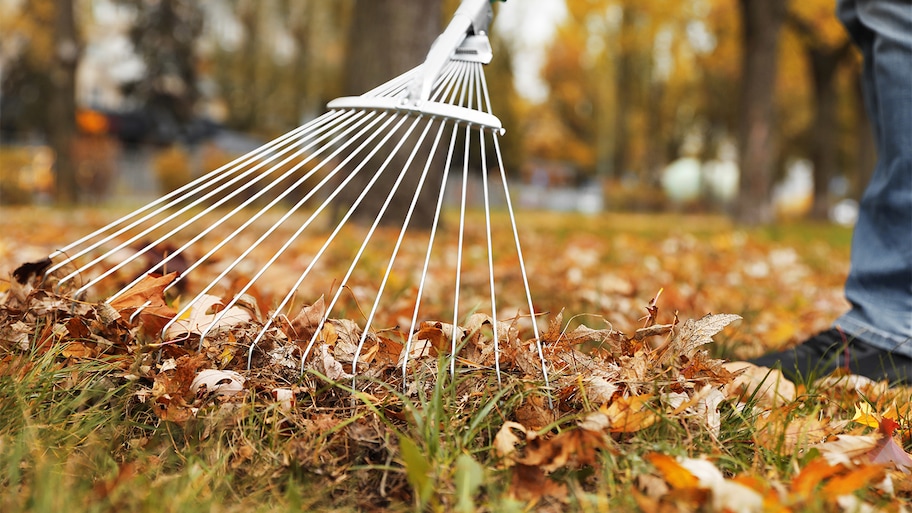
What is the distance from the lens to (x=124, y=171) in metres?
20.0

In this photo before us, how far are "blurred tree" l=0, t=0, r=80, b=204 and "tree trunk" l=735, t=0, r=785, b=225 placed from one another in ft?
30.7

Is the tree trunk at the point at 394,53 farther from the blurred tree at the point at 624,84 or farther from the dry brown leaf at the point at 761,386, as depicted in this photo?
the blurred tree at the point at 624,84

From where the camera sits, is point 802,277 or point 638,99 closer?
point 802,277

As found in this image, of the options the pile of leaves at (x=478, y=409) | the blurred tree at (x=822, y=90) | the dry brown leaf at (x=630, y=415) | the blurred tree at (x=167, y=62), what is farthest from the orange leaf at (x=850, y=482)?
the blurred tree at (x=167, y=62)

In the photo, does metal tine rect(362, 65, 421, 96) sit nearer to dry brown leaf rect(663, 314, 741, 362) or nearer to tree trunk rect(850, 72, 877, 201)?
dry brown leaf rect(663, 314, 741, 362)

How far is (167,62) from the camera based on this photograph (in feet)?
75.5

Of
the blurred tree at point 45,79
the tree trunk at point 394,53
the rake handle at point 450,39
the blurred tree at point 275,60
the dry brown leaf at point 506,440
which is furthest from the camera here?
the blurred tree at point 275,60

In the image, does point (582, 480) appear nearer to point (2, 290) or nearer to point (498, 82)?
point (2, 290)

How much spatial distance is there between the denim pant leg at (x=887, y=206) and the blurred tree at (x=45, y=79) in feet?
37.1

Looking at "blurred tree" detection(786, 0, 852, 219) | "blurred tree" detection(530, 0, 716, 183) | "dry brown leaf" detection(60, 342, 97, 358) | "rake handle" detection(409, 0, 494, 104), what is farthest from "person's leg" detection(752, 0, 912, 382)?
"blurred tree" detection(530, 0, 716, 183)

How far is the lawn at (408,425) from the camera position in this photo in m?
1.03

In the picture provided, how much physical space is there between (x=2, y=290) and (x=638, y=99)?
80.8 ft

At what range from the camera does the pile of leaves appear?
1062 millimetres

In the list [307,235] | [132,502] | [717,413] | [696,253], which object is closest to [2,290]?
[132,502]
